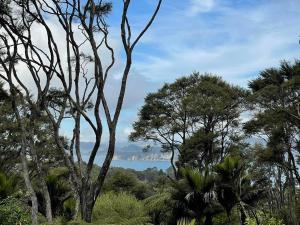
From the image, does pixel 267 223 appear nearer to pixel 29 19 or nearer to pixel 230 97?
pixel 29 19

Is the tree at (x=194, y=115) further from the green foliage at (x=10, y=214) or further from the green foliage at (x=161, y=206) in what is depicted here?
the green foliage at (x=10, y=214)

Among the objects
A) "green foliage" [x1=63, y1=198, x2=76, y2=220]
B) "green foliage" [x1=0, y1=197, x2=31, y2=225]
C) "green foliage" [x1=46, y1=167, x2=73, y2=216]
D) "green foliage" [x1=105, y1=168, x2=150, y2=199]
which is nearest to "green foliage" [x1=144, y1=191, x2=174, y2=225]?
"green foliage" [x1=63, y1=198, x2=76, y2=220]

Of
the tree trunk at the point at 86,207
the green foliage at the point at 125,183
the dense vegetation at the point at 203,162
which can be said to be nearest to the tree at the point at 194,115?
the dense vegetation at the point at 203,162

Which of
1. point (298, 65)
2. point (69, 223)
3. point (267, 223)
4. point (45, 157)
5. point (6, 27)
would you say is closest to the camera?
point (69, 223)

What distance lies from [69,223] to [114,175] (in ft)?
113

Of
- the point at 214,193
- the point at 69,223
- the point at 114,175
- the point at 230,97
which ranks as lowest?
the point at 69,223

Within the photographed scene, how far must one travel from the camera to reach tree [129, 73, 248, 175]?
97.6 feet

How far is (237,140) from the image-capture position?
32219 millimetres

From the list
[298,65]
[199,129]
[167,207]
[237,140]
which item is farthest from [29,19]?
[237,140]

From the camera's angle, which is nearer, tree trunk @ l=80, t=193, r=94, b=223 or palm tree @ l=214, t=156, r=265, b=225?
tree trunk @ l=80, t=193, r=94, b=223

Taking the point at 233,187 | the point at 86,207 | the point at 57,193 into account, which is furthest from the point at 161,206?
the point at 86,207

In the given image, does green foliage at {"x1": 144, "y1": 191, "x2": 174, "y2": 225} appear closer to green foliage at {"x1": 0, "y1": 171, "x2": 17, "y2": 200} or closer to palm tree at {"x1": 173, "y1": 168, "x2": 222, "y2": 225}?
palm tree at {"x1": 173, "y1": 168, "x2": 222, "y2": 225}

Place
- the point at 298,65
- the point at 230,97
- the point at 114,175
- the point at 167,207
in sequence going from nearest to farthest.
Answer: the point at 167,207, the point at 298,65, the point at 230,97, the point at 114,175

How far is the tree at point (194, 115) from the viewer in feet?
97.6
